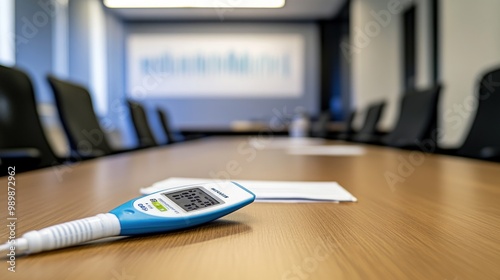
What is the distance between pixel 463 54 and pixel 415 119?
1.12m

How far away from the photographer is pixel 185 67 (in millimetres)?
7238

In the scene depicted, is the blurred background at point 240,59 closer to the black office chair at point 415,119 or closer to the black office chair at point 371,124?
the black office chair at point 371,124

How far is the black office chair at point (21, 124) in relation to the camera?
165cm

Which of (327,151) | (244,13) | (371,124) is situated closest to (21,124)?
(327,151)

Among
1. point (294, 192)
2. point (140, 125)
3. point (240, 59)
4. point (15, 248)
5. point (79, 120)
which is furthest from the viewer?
point (240, 59)

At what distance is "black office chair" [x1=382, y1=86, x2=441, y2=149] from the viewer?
2.71 meters

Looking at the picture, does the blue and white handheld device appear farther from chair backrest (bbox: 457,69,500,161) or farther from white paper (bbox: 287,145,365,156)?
chair backrest (bbox: 457,69,500,161)

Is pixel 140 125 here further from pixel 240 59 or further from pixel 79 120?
pixel 240 59

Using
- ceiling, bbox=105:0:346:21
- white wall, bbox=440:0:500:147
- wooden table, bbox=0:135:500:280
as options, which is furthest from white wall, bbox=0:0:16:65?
white wall, bbox=440:0:500:147

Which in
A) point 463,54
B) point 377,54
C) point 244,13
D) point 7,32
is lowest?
point 463,54

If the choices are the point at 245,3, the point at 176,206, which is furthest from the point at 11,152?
the point at 245,3

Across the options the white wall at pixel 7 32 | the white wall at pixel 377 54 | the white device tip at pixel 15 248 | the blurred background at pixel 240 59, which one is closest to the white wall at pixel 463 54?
the blurred background at pixel 240 59

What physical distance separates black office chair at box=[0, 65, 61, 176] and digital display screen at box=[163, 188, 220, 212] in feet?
4.31

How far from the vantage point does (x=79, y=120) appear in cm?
225
